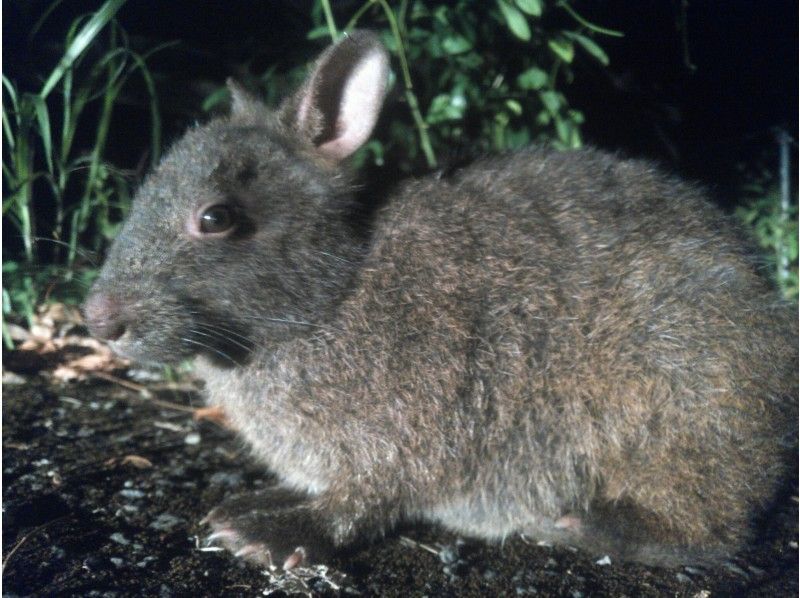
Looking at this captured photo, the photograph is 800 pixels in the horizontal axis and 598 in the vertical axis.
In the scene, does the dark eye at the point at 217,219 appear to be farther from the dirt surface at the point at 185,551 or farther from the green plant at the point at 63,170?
the dirt surface at the point at 185,551

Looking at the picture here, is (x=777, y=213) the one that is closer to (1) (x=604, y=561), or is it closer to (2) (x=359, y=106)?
(1) (x=604, y=561)

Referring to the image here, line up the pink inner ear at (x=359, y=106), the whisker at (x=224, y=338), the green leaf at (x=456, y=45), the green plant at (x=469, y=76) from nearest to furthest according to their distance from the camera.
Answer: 1. the whisker at (x=224, y=338)
2. the pink inner ear at (x=359, y=106)
3. the green leaf at (x=456, y=45)
4. the green plant at (x=469, y=76)

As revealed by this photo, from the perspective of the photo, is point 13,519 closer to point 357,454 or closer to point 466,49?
point 357,454

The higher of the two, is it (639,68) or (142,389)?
(639,68)

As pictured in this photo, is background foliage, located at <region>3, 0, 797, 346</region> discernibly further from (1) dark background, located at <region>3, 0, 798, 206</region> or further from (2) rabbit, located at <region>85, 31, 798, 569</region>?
(2) rabbit, located at <region>85, 31, 798, 569</region>

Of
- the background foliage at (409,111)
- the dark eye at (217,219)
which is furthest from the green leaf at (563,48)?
the dark eye at (217,219)

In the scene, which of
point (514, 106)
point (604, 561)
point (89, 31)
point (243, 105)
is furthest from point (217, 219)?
point (514, 106)
